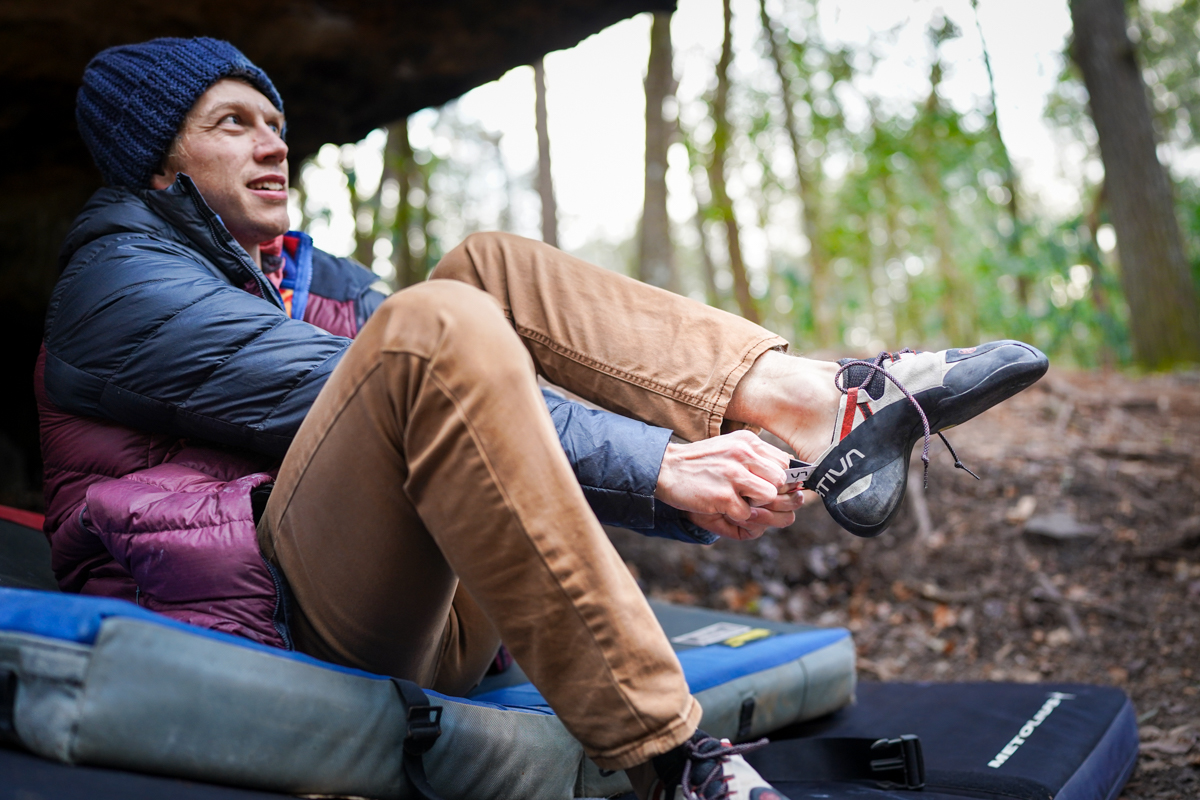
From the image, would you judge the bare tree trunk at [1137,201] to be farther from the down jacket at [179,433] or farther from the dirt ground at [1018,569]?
the down jacket at [179,433]

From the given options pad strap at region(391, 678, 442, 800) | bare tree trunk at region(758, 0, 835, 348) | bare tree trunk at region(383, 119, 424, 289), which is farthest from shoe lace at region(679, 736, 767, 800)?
bare tree trunk at region(758, 0, 835, 348)

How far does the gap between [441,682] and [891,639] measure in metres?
2.30

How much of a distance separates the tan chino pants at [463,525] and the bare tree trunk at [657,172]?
5404 mm

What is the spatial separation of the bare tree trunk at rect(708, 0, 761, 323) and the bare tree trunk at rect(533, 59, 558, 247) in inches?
91.3

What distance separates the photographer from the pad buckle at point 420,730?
4.20ft

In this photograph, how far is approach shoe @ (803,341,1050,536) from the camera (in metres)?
1.50

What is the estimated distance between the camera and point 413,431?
3.79 ft

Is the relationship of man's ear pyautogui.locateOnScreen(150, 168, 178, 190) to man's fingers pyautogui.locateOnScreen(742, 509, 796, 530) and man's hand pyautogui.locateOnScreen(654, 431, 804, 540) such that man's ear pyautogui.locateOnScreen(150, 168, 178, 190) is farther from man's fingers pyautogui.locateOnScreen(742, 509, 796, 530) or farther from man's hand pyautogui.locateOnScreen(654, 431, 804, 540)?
man's fingers pyautogui.locateOnScreen(742, 509, 796, 530)

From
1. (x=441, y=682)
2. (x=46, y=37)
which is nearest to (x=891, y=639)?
(x=441, y=682)

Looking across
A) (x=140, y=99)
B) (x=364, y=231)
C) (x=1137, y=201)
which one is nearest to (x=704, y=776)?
(x=140, y=99)

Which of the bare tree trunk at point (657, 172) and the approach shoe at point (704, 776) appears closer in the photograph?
the approach shoe at point (704, 776)

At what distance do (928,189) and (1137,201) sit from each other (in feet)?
27.5

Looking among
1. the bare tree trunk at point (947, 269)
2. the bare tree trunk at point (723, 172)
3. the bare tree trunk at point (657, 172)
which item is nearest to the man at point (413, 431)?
the bare tree trunk at point (657, 172)

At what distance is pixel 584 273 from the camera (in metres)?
1.76
